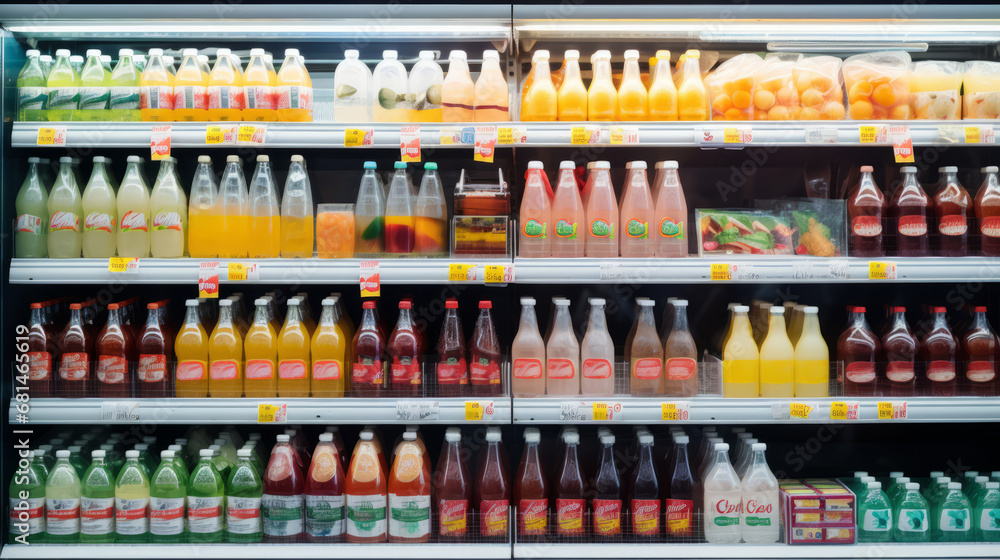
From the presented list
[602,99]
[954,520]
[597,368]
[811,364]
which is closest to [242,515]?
[597,368]

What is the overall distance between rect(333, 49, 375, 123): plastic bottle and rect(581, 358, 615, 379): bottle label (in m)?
1.12

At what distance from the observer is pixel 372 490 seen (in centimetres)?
214

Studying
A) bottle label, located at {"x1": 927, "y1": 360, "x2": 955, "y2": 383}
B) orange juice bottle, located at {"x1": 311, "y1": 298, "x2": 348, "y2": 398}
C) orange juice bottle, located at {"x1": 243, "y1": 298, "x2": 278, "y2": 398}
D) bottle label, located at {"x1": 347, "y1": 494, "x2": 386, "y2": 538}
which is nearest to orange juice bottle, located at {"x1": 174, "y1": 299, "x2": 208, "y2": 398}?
orange juice bottle, located at {"x1": 243, "y1": 298, "x2": 278, "y2": 398}

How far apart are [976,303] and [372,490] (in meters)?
2.39

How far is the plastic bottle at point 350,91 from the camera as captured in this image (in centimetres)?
225

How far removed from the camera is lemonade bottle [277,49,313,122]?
2.18 meters

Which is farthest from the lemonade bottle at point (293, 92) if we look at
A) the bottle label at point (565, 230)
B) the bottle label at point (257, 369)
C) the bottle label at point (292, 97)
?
the bottle label at point (565, 230)

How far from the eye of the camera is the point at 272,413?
2.08 m

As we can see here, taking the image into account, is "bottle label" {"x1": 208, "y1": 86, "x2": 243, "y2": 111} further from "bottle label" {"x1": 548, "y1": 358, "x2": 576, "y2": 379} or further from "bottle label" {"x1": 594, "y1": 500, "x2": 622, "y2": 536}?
"bottle label" {"x1": 594, "y1": 500, "x2": 622, "y2": 536}

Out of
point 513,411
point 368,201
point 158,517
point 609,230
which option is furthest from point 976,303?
point 158,517

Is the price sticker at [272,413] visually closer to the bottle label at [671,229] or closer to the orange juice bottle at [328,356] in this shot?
the orange juice bottle at [328,356]

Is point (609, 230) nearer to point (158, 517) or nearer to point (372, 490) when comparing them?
point (372, 490)

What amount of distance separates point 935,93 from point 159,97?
2553mm

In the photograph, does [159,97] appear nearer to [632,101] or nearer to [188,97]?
[188,97]
